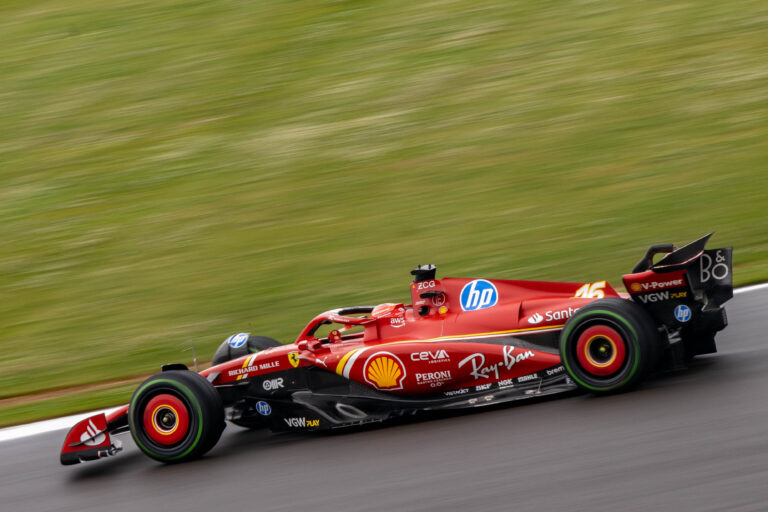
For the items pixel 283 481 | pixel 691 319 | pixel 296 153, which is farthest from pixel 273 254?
pixel 691 319

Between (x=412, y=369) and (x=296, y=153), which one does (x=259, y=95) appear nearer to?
(x=296, y=153)

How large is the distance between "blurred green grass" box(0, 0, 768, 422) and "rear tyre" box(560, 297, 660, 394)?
3614 millimetres

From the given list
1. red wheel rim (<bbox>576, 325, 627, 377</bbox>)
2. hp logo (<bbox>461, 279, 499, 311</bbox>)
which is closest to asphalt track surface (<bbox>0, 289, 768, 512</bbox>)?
red wheel rim (<bbox>576, 325, 627, 377</bbox>)

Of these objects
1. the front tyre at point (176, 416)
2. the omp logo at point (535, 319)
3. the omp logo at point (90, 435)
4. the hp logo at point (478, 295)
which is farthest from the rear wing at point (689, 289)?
the omp logo at point (90, 435)

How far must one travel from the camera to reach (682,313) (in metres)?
5.98

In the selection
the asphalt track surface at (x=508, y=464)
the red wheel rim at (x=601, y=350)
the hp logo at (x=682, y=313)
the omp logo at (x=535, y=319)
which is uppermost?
the omp logo at (x=535, y=319)

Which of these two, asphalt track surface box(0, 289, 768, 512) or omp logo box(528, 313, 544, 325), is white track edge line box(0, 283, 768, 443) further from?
omp logo box(528, 313, 544, 325)

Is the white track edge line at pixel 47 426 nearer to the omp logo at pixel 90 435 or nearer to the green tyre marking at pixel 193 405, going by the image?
the omp logo at pixel 90 435

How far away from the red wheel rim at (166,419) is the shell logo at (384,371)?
1387 millimetres

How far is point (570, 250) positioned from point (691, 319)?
481 centimetres

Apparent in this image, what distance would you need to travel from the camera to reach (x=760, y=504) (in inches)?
174

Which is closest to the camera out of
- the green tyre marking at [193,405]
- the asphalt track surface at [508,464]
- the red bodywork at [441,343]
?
the asphalt track surface at [508,464]

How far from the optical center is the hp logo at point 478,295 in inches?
259

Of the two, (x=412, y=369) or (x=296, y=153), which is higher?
(x=296, y=153)
